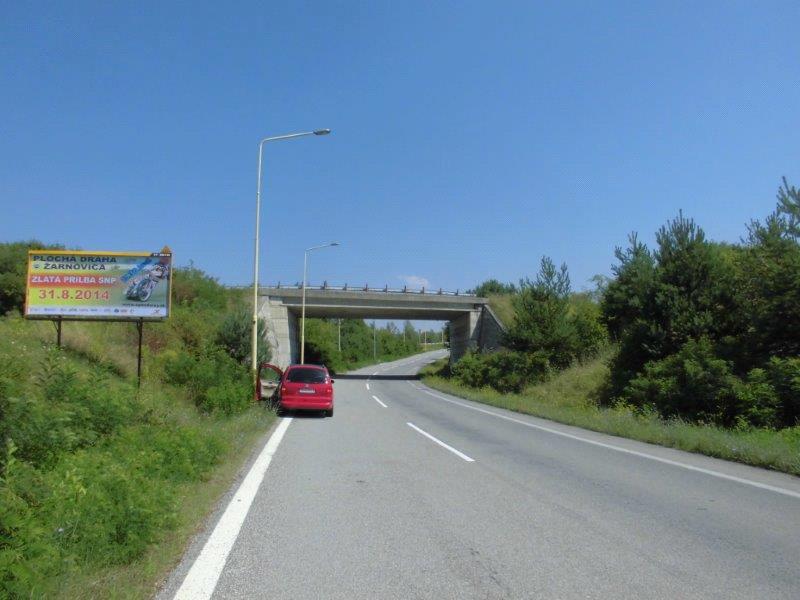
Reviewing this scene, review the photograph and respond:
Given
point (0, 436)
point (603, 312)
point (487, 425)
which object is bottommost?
point (487, 425)

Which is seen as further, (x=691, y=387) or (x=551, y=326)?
(x=551, y=326)

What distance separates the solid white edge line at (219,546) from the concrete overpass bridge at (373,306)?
40.8 meters

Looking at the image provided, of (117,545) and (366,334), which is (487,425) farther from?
(366,334)

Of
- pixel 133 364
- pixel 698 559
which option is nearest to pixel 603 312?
pixel 133 364

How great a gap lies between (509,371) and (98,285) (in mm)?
26151

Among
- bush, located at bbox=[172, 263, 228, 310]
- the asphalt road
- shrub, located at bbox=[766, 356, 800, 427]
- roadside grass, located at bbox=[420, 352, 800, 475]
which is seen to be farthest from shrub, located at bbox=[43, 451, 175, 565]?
bush, located at bbox=[172, 263, 228, 310]

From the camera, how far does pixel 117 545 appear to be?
5.23m

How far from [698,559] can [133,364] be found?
20425mm

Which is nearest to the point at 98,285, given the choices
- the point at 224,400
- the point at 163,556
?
the point at 224,400

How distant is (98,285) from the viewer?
60.2 ft

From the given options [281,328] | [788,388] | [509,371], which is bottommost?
[509,371]

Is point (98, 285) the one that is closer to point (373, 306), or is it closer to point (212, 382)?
point (212, 382)

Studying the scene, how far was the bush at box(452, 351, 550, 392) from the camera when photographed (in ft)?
122

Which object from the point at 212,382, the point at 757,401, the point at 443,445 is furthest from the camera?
the point at 757,401
